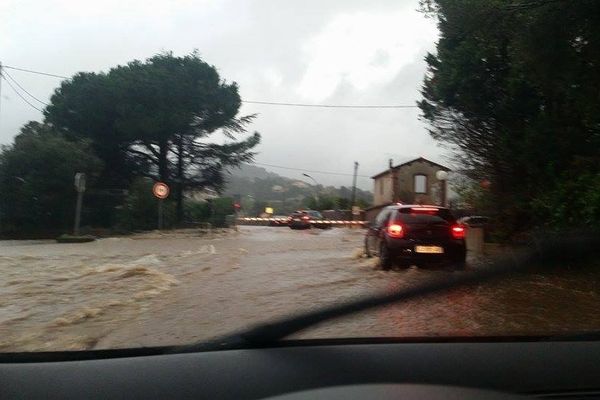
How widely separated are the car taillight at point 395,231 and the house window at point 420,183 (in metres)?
11.2

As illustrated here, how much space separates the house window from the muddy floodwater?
347 inches

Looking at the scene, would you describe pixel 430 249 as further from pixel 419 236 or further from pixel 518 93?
pixel 518 93

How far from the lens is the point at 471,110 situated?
15383mm

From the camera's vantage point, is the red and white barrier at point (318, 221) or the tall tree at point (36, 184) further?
the red and white barrier at point (318, 221)

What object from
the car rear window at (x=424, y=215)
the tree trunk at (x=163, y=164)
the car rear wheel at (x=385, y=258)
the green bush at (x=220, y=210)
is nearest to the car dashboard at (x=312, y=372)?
the car rear wheel at (x=385, y=258)

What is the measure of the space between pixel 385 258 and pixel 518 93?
15.9 feet

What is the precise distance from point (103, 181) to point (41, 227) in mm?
7228

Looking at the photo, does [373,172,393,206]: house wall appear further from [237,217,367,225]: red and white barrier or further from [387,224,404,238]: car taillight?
[387,224,404,238]: car taillight

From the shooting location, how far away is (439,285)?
2.73 m

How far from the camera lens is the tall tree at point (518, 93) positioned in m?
9.54

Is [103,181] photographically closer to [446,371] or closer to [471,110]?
[471,110]

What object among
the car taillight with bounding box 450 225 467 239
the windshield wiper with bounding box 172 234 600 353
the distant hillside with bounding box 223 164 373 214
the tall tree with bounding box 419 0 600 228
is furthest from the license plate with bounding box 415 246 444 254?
the distant hillside with bounding box 223 164 373 214

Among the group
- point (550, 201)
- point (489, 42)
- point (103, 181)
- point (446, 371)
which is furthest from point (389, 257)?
point (103, 181)

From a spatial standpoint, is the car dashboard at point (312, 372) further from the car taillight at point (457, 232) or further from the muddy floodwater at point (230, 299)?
the car taillight at point (457, 232)
